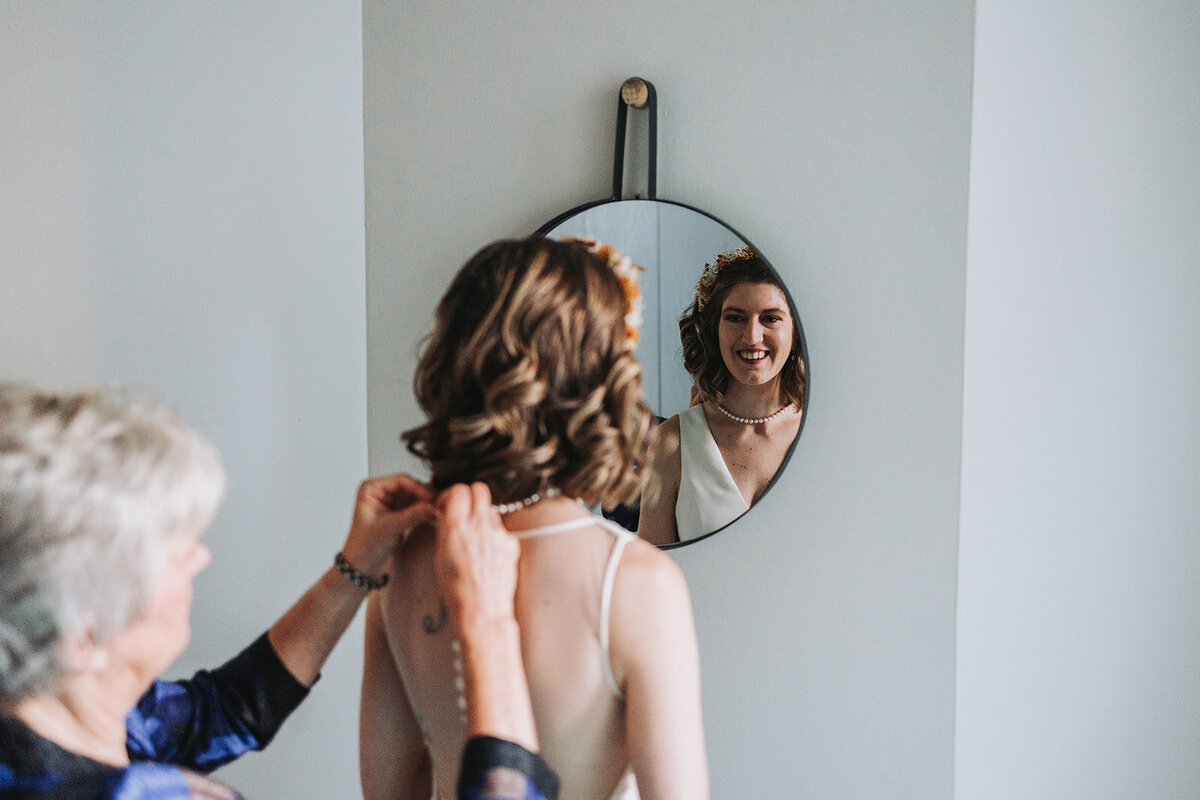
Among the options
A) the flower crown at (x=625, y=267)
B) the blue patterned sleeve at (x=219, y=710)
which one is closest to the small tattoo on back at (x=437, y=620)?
the blue patterned sleeve at (x=219, y=710)

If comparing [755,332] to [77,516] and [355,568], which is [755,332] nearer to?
[355,568]

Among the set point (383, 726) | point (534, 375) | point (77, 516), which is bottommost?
point (383, 726)

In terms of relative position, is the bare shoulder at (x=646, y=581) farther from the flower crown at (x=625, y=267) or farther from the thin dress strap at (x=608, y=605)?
the flower crown at (x=625, y=267)

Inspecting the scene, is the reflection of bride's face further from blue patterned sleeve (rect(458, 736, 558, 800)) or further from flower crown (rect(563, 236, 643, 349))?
blue patterned sleeve (rect(458, 736, 558, 800))

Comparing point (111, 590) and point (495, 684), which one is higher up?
point (111, 590)

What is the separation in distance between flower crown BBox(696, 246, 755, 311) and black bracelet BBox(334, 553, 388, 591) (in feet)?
2.18

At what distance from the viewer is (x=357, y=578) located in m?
1.09

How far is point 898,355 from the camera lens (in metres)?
1.39

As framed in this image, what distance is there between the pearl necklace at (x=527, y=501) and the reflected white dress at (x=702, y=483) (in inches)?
21.7

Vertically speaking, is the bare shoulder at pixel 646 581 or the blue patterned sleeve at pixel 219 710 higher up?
the bare shoulder at pixel 646 581

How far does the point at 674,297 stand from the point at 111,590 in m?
0.94

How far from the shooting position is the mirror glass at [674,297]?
1.45 m

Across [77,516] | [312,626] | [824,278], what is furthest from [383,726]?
[824,278]

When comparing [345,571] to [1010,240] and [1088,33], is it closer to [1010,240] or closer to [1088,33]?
[1010,240]
